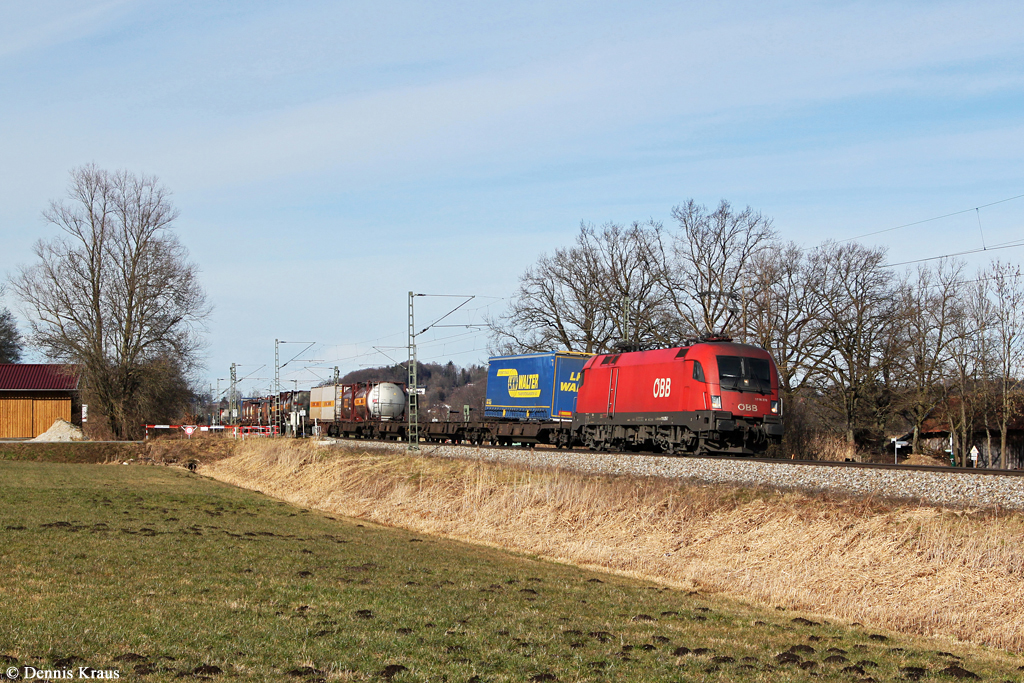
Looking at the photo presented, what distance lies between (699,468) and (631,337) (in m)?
34.2

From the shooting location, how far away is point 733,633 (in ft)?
35.0

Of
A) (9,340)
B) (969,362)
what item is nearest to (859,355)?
(969,362)

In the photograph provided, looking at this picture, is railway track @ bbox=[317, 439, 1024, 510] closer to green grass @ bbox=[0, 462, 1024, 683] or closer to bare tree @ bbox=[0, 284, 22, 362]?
green grass @ bbox=[0, 462, 1024, 683]

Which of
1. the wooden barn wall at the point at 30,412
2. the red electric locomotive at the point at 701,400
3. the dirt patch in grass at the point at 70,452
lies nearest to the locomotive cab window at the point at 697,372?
the red electric locomotive at the point at 701,400

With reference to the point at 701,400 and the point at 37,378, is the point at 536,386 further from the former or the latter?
the point at 37,378

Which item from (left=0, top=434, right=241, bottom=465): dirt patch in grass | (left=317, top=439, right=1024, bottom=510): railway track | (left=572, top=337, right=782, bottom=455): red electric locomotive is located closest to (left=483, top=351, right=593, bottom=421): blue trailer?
(left=572, top=337, right=782, bottom=455): red electric locomotive

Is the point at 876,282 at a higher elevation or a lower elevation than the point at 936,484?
higher

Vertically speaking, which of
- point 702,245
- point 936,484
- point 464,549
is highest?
point 702,245

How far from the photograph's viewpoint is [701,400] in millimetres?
26000

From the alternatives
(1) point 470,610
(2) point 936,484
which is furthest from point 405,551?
(2) point 936,484

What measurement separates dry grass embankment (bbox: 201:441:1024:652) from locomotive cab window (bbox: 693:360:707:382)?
5.94 metres

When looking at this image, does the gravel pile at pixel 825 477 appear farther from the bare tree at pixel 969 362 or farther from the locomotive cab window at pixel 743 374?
the bare tree at pixel 969 362

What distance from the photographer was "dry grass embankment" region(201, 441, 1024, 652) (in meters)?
12.3

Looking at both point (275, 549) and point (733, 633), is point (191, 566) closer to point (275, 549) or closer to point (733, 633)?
point (275, 549)
